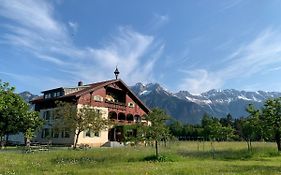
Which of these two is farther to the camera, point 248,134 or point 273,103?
point 248,134

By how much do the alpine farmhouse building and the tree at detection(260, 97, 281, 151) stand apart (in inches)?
1234

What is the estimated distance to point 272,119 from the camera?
147ft

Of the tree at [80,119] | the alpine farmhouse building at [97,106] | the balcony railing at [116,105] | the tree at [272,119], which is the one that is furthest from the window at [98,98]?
the tree at [272,119]

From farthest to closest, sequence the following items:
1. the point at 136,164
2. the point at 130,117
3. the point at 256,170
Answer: the point at 130,117 → the point at 136,164 → the point at 256,170

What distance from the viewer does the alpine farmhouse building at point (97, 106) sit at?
226 ft

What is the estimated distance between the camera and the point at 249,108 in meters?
48.8

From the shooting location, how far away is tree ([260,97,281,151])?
4412 centimetres

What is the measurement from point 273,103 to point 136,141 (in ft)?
69.3

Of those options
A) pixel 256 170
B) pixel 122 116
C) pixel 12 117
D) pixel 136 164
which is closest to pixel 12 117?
pixel 12 117

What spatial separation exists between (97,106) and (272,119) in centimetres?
3746

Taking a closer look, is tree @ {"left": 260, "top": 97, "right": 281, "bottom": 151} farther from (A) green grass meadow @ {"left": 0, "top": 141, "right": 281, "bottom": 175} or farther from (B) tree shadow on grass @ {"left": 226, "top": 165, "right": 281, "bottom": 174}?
(B) tree shadow on grass @ {"left": 226, "top": 165, "right": 281, "bottom": 174}

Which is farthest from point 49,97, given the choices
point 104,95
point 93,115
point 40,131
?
point 93,115

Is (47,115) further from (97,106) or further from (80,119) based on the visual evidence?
(80,119)

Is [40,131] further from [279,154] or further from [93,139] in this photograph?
[279,154]
